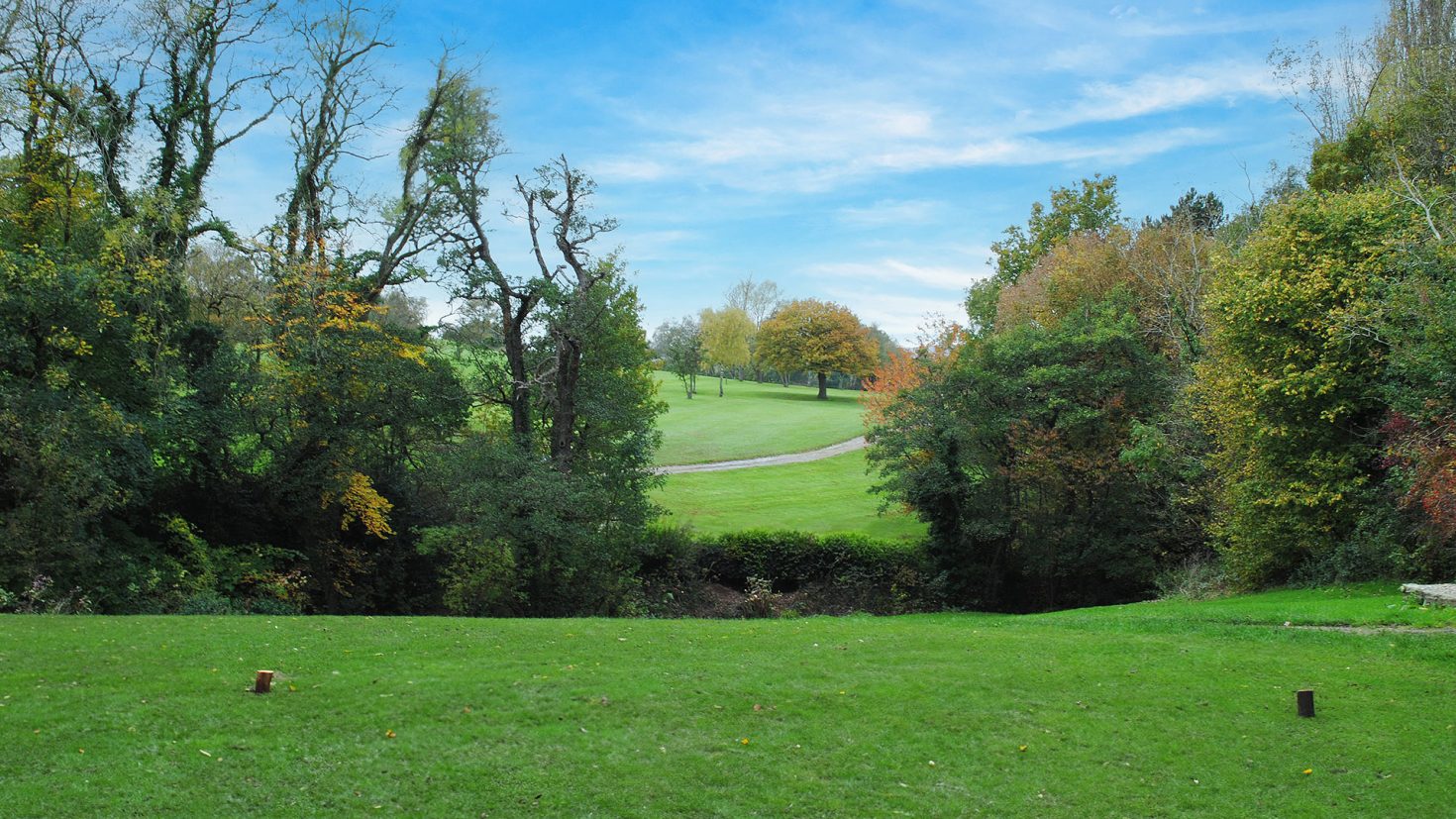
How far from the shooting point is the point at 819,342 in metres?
85.8

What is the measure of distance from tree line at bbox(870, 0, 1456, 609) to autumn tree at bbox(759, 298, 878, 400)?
41.5m

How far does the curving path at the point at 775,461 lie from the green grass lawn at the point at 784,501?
1098mm

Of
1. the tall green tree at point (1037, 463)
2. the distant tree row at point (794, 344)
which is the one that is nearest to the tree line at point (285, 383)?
the tall green tree at point (1037, 463)

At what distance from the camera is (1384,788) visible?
8484mm

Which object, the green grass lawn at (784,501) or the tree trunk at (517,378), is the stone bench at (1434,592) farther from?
the tree trunk at (517,378)

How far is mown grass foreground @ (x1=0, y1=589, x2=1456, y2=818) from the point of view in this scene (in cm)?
778

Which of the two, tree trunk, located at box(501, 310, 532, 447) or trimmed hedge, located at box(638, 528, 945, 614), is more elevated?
tree trunk, located at box(501, 310, 532, 447)

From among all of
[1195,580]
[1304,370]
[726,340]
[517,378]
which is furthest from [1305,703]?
[726,340]

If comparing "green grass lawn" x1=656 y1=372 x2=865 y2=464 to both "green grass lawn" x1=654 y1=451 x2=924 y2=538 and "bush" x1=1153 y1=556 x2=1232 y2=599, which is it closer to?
"green grass lawn" x1=654 y1=451 x2=924 y2=538

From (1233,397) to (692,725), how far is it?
63.9ft

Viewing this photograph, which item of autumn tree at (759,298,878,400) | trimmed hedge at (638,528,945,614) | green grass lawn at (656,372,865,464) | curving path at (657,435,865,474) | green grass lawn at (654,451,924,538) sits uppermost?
autumn tree at (759,298,878,400)

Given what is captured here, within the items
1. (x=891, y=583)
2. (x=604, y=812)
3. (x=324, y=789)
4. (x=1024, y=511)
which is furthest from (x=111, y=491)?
(x=1024, y=511)

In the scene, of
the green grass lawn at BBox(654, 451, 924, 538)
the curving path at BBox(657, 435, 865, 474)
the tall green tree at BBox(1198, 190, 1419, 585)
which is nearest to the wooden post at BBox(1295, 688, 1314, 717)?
the tall green tree at BBox(1198, 190, 1419, 585)

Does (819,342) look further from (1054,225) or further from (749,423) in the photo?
(1054,225)
